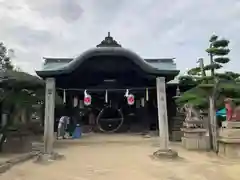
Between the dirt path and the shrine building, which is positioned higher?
the shrine building

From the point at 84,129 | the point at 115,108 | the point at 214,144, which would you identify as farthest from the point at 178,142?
the point at 84,129

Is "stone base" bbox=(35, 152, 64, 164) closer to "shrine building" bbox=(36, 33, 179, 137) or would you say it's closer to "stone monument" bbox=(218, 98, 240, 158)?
"shrine building" bbox=(36, 33, 179, 137)

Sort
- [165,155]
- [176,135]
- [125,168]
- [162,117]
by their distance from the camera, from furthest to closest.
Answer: [176,135]
[162,117]
[165,155]
[125,168]

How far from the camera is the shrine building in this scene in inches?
462

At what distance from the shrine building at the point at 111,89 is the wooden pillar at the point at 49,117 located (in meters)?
0.80

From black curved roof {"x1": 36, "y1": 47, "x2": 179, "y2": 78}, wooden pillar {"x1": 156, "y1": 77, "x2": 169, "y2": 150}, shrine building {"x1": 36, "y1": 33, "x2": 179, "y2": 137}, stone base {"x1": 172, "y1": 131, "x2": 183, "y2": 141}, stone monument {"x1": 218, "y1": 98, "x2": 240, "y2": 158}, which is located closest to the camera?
wooden pillar {"x1": 156, "y1": 77, "x2": 169, "y2": 150}

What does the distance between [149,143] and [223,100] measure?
3.83 metres

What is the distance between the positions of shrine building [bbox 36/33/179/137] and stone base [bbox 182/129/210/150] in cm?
239

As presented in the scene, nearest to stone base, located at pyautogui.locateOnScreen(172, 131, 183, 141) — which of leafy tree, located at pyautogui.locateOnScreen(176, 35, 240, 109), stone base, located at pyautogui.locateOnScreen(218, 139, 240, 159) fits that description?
leafy tree, located at pyautogui.locateOnScreen(176, 35, 240, 109)

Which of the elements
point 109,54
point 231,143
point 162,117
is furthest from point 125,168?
point 109,54

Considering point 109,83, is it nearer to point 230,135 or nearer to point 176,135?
point 176,135

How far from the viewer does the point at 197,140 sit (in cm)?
1181

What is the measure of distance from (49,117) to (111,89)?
4606mm

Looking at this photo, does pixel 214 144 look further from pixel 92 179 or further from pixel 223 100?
pixel 92 179
